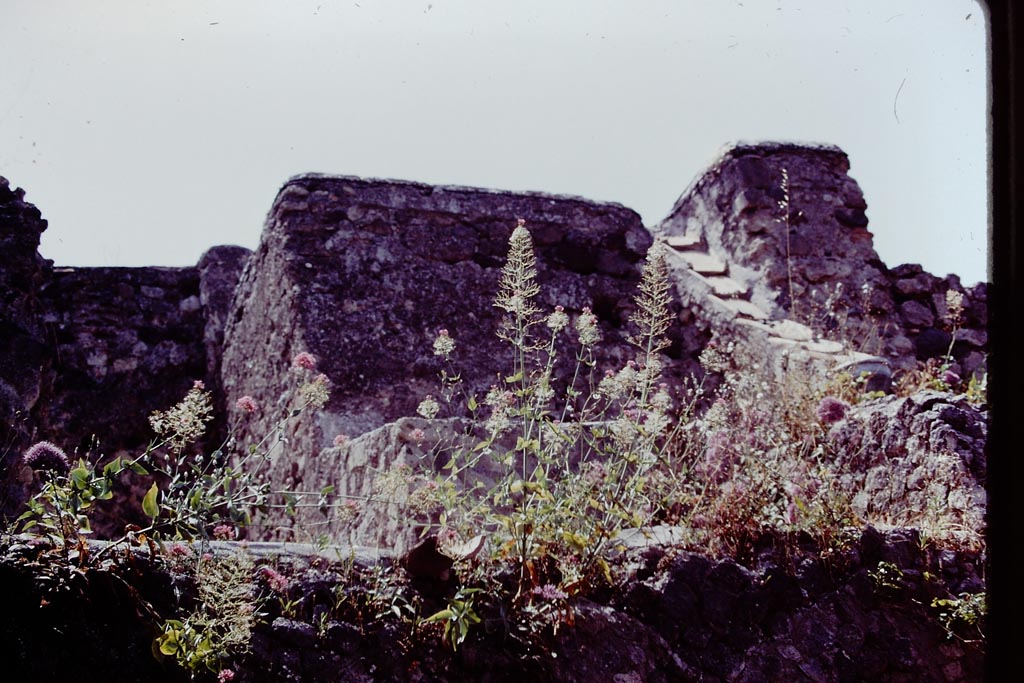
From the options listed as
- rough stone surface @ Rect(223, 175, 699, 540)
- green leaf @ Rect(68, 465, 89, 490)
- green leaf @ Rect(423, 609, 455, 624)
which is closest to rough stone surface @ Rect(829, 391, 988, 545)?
green leaf @ Rect(423, 609, 455, 624)

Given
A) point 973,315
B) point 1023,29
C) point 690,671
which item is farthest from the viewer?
point 973,315

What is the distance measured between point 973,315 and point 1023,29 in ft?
16.3

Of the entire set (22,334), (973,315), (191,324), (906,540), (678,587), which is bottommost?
(678,587)

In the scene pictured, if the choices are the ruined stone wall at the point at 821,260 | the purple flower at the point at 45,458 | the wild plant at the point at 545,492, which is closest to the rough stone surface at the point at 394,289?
the ruined stone wall at the point at 821,260

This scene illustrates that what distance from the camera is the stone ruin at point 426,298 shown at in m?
4.61

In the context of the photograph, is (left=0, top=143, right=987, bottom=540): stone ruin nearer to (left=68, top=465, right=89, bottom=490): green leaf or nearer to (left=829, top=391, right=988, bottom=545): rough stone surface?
(left=829, top=391, right=988, bottom=545): rough stone surface

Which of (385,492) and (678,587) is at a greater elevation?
(385,492)

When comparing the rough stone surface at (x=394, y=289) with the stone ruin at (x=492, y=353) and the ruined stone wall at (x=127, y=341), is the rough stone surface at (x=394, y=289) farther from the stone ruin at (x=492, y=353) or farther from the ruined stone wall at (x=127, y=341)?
the ruined stone wall at (x=127, y=341)

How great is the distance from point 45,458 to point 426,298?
9.64 ft

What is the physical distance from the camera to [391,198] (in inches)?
202

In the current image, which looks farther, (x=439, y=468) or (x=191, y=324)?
(x=191, y=324)

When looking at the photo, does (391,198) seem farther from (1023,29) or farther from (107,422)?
(1023,29)

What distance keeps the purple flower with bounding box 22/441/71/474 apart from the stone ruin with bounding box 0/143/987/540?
1545 millimetres

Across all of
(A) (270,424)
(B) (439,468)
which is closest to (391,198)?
(A) (270,424)
